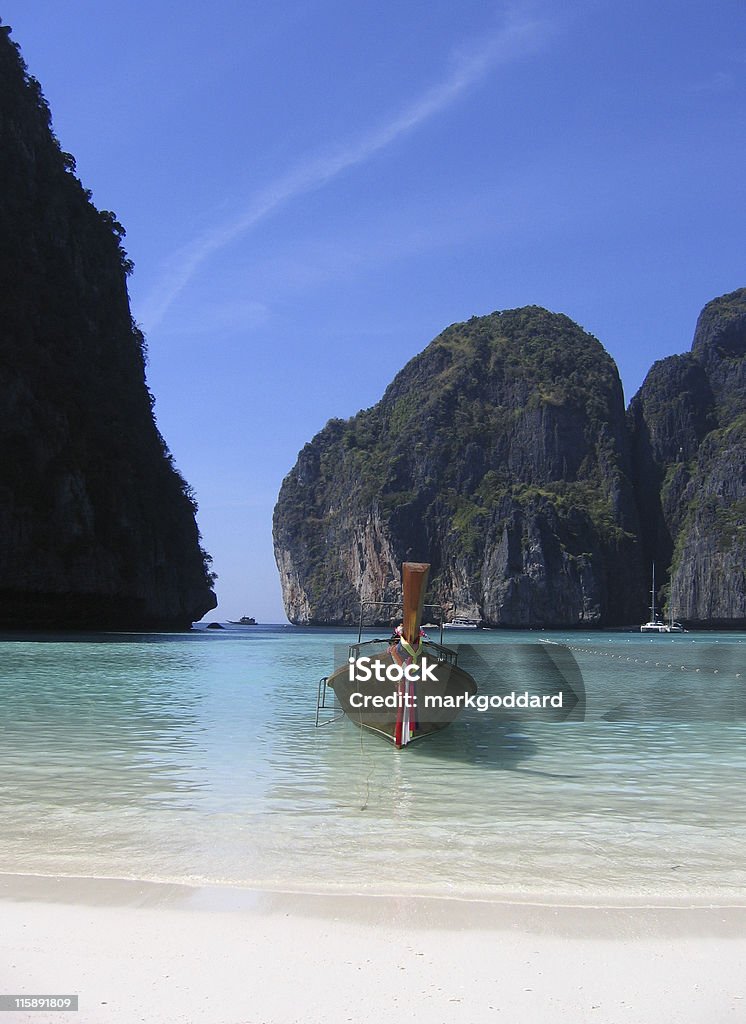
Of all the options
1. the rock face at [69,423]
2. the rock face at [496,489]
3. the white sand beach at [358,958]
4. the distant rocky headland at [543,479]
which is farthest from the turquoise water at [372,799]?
the rock face at [496,489]

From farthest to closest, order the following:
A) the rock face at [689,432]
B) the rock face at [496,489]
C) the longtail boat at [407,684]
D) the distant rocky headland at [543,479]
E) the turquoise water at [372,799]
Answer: the rock face at [689,432]
the rock face at [496,489]
the distant rocky headland at [543,479]
the longtail boat at [407,684]
the turquoise water at [372,799]

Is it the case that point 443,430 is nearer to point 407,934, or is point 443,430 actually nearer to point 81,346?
point 81,346

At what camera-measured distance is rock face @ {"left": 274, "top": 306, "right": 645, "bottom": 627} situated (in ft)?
418

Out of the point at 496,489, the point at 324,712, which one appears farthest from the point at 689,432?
the point at 324,712

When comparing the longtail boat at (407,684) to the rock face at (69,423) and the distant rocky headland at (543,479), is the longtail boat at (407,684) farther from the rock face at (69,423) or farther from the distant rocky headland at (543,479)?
the distant rocky headland at (543,479)

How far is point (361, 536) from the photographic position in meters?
148

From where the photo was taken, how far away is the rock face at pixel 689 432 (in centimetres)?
13075

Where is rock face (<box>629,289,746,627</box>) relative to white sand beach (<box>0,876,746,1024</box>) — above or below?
above

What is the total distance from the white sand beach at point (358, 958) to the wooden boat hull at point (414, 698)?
22.5ft

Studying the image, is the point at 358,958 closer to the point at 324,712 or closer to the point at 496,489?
the point at 324,712

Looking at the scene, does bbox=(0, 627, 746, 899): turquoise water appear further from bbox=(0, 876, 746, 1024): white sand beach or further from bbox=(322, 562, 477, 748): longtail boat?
bbox=(0, 876, 746, 1024): white sand beach

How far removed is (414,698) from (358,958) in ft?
25.1

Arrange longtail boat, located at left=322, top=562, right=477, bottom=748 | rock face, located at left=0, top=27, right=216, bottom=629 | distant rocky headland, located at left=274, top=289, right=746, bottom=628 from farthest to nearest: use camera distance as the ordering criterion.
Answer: distant rocky headland, located at left=274, top=289, right=746, bottom=628
rock face, located at left=0, top=27, right=216, bottom=629
longtail boat, located at left=322, top=562, right=477, bottom=748

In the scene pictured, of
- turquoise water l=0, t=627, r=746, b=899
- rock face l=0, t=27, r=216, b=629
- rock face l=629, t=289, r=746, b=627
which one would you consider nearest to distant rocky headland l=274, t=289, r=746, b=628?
rock face l=629, t=289, r=746, b=627
